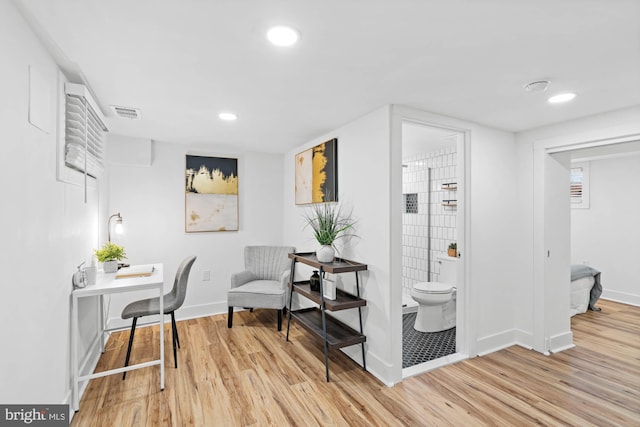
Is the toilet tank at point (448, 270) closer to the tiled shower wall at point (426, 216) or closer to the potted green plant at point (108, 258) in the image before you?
the tiled shower wall at point (426, 216)

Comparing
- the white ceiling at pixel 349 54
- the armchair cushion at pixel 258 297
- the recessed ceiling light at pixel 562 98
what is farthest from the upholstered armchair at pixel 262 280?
the recessed ceiling light at pixel 562 98

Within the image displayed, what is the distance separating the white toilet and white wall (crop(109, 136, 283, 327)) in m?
2.16

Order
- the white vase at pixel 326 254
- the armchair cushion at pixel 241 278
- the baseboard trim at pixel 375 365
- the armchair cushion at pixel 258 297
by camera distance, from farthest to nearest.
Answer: the armchair cushion at pixel 241 278
the armchair cushion at pixel 258 297
the white vase at pixel 326 254
the baseboard trim at pixel 375 365

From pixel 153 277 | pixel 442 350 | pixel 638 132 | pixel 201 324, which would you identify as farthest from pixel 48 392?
pixel 638 132

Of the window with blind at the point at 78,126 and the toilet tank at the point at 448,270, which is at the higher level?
the window with blind at the point at 78,126

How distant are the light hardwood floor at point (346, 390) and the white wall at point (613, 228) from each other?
5.94 ft

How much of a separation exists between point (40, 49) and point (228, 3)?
1158mm

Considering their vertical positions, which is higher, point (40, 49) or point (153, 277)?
point (40, 49)

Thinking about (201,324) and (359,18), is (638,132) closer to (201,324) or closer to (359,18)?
(359,18)

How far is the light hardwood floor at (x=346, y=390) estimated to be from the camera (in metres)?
2.08

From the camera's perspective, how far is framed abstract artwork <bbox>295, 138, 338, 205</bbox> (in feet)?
10.6

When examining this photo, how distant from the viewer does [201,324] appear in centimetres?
382

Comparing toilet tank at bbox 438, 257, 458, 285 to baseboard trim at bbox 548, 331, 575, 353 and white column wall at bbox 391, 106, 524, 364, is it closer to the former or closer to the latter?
white column wall at bbox 391, 106, 524, 364

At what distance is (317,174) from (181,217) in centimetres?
188
